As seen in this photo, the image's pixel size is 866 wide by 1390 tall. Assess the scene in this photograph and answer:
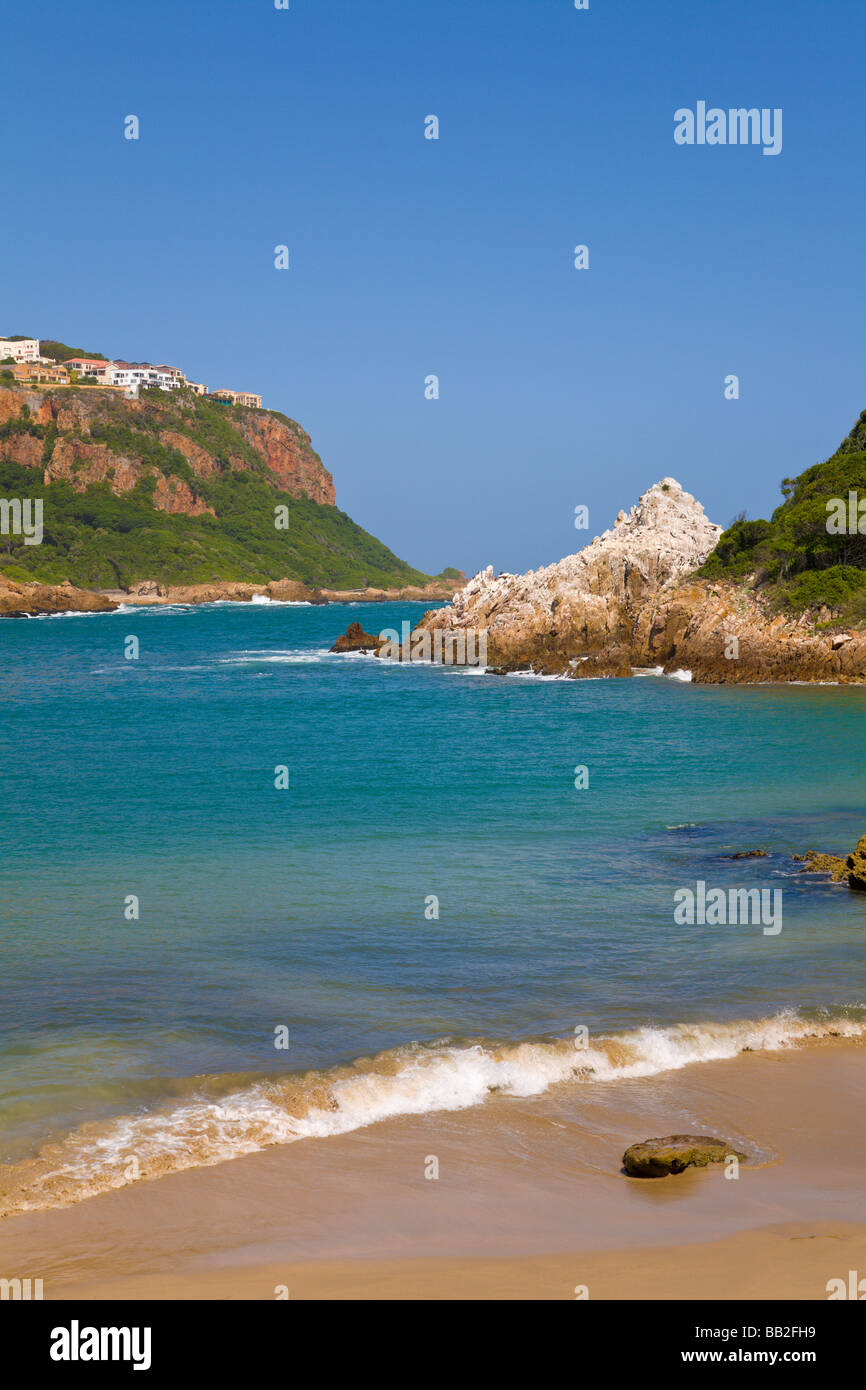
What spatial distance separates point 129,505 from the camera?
6900 inches

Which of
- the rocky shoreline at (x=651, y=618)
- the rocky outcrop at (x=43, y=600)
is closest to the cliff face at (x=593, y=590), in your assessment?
the rocky shoreline at (x=651, y=618)

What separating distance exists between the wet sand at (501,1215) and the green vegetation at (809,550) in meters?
42.9

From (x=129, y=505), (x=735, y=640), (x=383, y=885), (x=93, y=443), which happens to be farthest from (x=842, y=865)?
(x=93, y=443)

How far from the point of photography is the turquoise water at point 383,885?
12.1 metres

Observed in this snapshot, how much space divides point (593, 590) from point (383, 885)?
4411 centimetres

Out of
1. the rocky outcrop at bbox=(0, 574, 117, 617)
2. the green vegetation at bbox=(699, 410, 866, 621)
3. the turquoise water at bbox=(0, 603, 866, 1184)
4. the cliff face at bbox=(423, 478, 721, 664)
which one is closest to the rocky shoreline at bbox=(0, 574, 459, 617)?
the rocky outcrop at bbox=(0, 574, 117, 617)

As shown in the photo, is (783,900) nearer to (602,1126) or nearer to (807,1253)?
(602,1126)

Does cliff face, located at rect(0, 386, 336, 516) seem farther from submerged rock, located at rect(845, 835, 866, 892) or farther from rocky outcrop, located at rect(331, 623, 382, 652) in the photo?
submerged rock, located at rect(845, 835, 866, 892)

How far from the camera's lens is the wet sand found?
706 centimetres

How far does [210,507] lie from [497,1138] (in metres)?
188

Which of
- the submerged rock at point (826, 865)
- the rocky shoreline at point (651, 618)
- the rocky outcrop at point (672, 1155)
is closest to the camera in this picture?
the rocky outcrop at point (672, 1155)

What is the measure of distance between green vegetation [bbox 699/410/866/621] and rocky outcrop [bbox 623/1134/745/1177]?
43458 millimetres

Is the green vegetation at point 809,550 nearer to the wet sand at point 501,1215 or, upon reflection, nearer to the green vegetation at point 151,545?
the wet sand at point 501,1215
